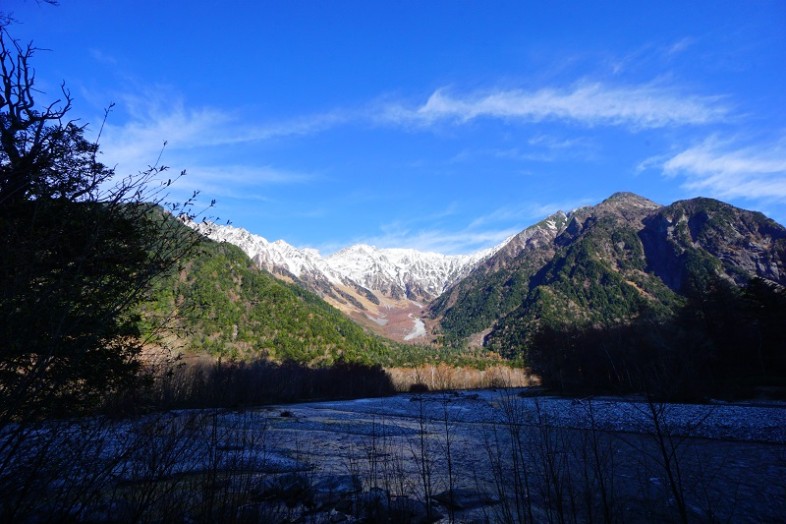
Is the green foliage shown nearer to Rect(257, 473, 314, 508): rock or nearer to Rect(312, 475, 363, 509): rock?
Rect(312, 475, 363, 509): rock

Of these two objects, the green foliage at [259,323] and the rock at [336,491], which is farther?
the green foliage at [259,323]

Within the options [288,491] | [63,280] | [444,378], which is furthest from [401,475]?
[444,378]

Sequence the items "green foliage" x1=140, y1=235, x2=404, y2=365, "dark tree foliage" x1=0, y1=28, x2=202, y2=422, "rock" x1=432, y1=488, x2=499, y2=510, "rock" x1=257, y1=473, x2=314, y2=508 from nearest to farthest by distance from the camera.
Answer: "dark tree foliage" x1=0, y1=28, x2=202, y2=422, "rock" x1=257, y1=473, x2=314, y2=508, "rock" x1=432, y1=488, x2=499, y2=510, "green foliage" x1=140, y1=235, x2=404, y2=365

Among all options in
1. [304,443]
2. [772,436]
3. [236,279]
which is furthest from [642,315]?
[236,279]

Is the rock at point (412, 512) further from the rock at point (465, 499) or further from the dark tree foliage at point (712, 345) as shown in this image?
the dark tree foliage at point (712, 345)

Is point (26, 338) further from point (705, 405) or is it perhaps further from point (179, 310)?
point (705, 405)

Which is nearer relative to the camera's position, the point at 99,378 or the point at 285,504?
the point at 285,504

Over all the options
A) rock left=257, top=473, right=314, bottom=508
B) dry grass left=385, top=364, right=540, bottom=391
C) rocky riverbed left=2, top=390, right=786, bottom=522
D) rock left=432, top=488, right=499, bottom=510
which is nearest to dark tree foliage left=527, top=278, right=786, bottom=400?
rocky riverbed left=2, top=390, right=786, bottom=522

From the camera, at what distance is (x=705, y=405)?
32.1 m

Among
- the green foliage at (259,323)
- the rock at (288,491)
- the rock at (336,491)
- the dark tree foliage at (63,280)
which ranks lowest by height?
the rock at (336,491)

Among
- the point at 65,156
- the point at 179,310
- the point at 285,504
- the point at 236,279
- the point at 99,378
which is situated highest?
the point at 236,279

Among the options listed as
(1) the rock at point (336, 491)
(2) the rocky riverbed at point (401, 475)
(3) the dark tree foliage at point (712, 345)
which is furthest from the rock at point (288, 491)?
(3) the dark tree foliage at point (712, 345)

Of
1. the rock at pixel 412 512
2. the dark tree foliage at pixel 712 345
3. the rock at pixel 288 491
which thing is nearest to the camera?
the rock at pixel 412 512

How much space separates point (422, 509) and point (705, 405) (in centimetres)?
3504
